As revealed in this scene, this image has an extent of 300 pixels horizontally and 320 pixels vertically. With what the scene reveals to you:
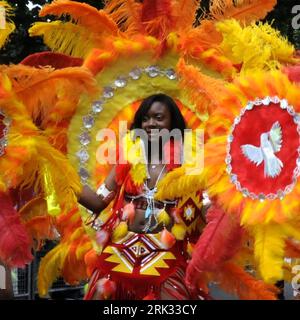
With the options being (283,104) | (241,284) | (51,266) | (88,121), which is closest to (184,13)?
(88,121)

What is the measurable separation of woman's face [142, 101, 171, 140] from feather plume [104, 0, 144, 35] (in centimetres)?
46

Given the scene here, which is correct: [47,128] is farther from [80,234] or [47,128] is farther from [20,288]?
[20,288]

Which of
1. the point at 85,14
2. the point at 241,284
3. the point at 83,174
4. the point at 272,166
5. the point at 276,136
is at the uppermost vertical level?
the point at 85,14

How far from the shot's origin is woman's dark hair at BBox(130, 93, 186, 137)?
345 centimetres

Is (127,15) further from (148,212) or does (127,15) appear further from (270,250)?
(270,250)

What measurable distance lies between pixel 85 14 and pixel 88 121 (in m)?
0.55

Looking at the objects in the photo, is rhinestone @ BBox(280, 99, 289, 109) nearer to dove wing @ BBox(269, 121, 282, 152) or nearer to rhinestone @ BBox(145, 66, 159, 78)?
dove wing @ BBox(269, 121, 282, 152)

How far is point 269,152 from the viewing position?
8.38 feet

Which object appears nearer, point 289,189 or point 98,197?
point 289,189

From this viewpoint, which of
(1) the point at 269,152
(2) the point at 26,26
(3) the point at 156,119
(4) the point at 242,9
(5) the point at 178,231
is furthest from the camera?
(2) the point at 26,26

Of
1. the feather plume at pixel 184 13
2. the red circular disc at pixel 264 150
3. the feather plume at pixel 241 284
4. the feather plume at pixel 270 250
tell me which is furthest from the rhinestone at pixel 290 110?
the feather plume at pixel 184 13

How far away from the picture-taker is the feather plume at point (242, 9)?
3543 millimetres

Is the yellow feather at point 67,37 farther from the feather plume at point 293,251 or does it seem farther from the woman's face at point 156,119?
the feather plume at point 293,251

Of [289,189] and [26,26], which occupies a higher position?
[26,26]
